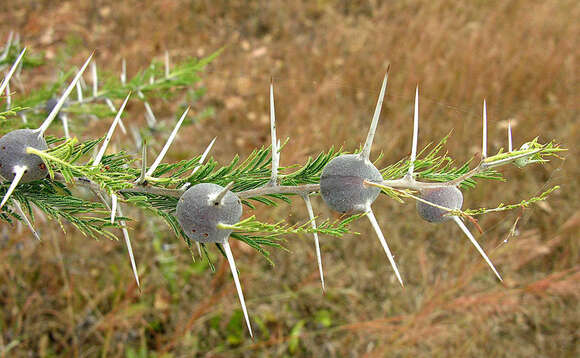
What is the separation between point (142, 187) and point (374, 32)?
638 centimetres

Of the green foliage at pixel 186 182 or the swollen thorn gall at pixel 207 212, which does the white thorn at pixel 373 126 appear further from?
the swollen thorn gall at pixel 207 212

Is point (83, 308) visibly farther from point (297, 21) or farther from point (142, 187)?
point (297, 21)

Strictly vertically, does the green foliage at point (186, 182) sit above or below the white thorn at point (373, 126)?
below

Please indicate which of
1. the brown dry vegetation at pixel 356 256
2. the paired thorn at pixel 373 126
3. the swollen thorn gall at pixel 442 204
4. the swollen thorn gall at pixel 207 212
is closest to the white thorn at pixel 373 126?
the paired thorn at pixel 373 126

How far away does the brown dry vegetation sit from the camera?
11.9 ft

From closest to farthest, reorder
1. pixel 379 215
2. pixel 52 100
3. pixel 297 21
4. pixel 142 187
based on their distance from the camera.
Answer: pixel 142 187, pixel 52 100, pixel 379 215, pixel 297 21

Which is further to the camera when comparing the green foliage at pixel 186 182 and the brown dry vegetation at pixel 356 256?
the brown dry vegetation at pixel 356 256

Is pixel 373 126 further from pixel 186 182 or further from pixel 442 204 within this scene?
pixel 186 182

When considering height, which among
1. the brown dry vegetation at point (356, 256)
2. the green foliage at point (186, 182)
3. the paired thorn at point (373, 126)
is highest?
the paired thorn at point (373, 126)

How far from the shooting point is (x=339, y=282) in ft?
14.8

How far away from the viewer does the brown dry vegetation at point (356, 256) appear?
3.63 meters

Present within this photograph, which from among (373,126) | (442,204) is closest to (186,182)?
(373,126)

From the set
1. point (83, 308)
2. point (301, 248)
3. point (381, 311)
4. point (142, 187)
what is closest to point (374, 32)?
point (301, 248)

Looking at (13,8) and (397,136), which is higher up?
(13,8)
